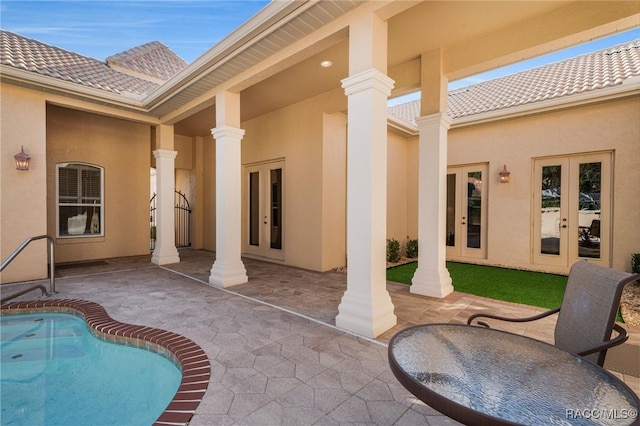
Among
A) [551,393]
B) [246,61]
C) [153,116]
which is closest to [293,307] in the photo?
[551,393]

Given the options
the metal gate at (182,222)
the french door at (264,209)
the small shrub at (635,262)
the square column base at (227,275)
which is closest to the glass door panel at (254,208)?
the french door at (264,209)

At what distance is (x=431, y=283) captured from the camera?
482 cm

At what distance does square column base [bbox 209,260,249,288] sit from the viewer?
212 inches

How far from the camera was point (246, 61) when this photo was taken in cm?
461

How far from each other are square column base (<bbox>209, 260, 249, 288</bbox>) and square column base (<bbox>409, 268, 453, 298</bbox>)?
3.09 m

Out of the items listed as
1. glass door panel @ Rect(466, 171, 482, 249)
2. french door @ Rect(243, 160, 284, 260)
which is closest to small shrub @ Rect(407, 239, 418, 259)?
glass door panel @ Rect(466, 171, 482, 249)

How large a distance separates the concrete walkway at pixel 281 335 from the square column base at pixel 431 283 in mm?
150

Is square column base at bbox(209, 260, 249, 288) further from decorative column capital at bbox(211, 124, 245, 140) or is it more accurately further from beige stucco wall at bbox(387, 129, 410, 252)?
beige stucco wall at bbox(387, 129, 410, 252)

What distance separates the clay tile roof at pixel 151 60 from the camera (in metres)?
9.88

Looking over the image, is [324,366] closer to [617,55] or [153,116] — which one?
[153,116]

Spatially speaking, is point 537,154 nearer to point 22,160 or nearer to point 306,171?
point 306,171

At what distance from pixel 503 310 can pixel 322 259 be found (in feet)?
11.7

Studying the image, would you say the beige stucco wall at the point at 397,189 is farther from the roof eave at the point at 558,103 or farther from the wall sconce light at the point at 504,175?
the wall sconce light at the point at 504,175

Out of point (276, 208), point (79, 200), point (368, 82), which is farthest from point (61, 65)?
point (368, 82)
